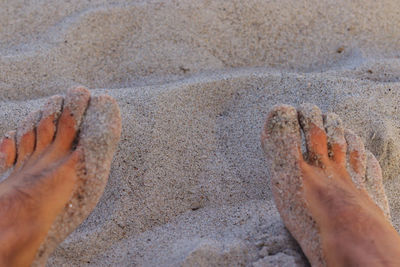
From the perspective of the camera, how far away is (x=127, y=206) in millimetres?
1691

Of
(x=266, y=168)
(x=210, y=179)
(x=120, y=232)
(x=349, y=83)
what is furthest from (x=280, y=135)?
(x=120, y=232)

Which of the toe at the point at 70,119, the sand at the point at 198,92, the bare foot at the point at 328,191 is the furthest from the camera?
the toe at the point at 70,119

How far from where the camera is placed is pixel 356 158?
5.71 feet

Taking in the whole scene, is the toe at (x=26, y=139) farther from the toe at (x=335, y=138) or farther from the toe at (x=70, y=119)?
the toe at (x=335, y=138)

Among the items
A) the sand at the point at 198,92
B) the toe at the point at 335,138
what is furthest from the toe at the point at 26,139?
the toe at the point at 335,138

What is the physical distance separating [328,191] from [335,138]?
0.85 ft

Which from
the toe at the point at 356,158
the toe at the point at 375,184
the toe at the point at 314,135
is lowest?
the toe at the point at 375,184

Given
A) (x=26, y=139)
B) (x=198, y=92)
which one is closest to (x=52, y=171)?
(x=26, y=139)

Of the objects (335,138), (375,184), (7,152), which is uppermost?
(7,152)

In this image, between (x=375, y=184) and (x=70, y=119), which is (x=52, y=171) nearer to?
(x=70, y=119)

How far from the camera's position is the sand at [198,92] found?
63.3 inches

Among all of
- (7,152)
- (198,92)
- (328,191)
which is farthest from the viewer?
(198,92)

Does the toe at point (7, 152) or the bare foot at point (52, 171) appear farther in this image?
the toe at point (7, 152)

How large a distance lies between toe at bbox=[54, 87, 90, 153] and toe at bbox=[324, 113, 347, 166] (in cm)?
99
